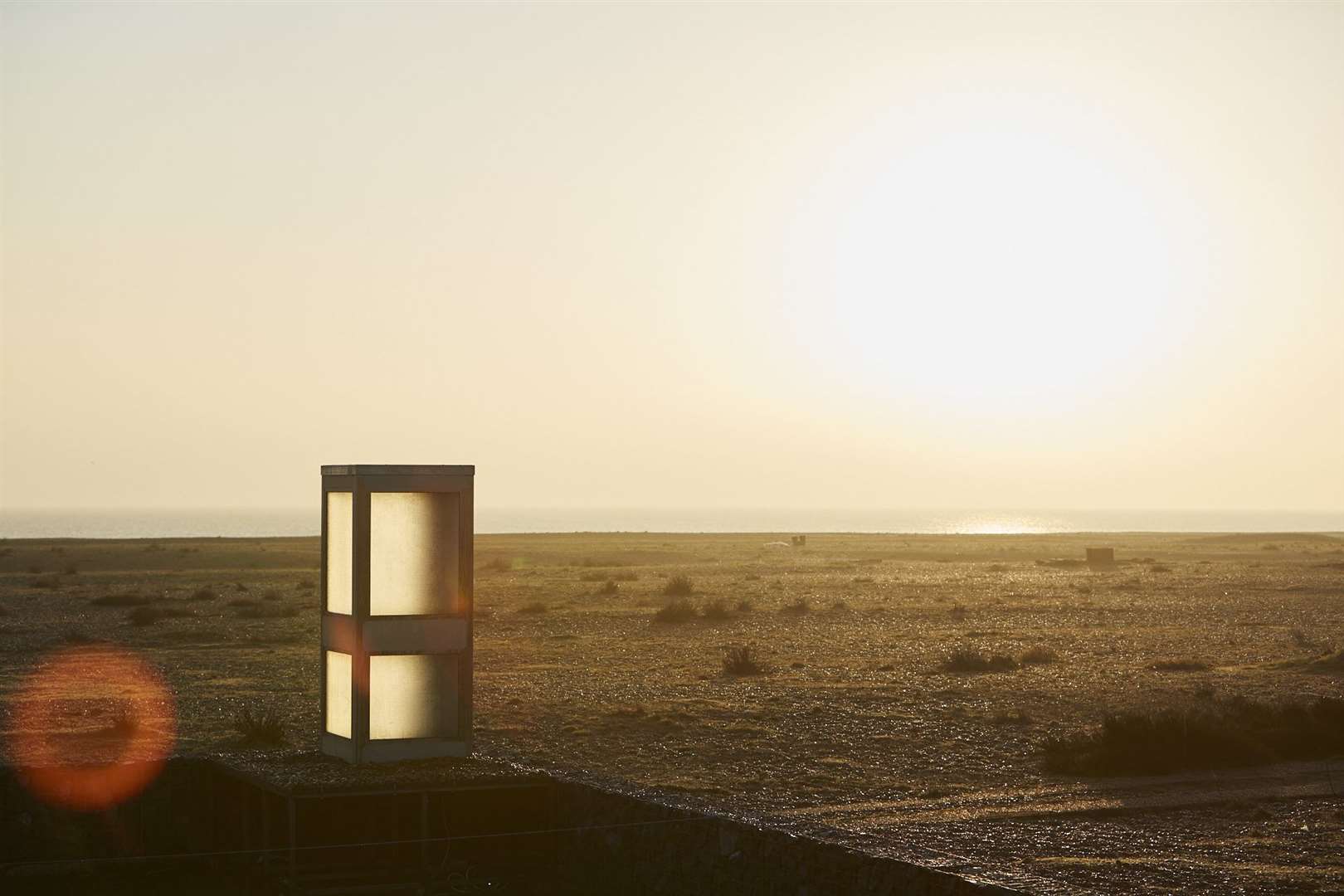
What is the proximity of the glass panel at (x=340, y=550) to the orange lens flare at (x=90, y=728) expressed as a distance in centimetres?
238

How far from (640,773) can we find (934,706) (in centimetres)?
806

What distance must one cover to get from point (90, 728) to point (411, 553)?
34.7 feet

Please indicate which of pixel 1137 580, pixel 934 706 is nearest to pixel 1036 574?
pixel 1137 580

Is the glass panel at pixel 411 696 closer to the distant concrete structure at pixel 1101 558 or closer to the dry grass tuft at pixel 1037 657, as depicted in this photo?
the dry grass tuft at pixel 1037 657

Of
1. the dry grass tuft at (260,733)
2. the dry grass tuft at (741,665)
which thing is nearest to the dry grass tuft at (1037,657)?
the dry grass tuft at (741,665)

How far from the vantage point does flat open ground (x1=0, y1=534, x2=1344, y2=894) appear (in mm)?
16250

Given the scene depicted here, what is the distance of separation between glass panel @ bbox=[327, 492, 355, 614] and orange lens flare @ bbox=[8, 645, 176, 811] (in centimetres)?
238

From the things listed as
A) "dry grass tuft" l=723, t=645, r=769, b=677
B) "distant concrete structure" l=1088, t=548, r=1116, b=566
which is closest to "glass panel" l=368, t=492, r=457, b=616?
"dry grass tuft" l=723, t=645, r=769, b=677

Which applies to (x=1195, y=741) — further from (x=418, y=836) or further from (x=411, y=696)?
(x=418, y=836)

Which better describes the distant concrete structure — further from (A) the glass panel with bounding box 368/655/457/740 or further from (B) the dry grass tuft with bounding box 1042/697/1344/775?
(A) the glass panel with bounding box 368/655/457/740

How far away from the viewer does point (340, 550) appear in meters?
16.3

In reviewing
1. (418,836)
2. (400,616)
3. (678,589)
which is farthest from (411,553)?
(678,589)

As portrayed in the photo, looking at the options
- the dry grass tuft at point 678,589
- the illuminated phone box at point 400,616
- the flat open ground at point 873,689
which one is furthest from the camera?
the dry grass tuft at point 678,589

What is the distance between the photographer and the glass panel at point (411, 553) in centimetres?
1592
